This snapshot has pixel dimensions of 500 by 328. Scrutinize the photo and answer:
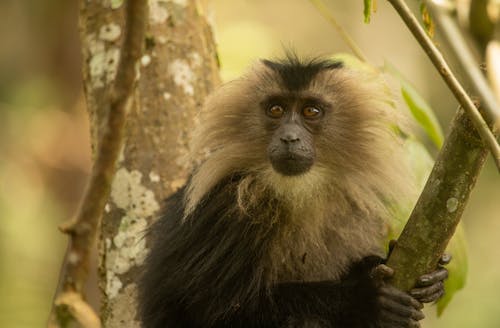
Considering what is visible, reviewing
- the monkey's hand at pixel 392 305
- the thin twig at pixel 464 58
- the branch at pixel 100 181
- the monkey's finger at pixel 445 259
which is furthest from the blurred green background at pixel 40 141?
the thin twig at pixel 464 58

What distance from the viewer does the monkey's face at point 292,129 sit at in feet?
13.8

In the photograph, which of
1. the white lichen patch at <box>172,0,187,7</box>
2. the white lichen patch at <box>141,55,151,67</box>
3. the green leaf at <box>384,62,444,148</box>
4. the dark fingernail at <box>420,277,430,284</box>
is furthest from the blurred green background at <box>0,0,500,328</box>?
the dark fingernail at <box>420,277,430,284</box>

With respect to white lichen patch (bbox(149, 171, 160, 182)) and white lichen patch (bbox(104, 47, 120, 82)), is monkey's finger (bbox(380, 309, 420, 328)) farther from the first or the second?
white lichen patch (bbox(104, 47, 120, 82))

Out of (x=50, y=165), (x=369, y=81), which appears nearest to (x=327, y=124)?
(x=369, y=81)

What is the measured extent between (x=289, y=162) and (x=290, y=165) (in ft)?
0.06

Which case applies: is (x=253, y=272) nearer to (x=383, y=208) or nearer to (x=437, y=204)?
(x=383, y=208)

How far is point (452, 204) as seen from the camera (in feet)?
10.2

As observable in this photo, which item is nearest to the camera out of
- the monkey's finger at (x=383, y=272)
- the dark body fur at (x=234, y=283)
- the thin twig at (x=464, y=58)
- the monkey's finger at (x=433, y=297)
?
the thin twig at (x=464, y=58)

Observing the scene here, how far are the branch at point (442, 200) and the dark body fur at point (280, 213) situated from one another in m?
0.51

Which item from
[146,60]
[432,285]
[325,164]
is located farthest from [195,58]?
[432,285]

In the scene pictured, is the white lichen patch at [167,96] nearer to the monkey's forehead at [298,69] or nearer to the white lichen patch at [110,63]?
the white lichen patch at [110,63]

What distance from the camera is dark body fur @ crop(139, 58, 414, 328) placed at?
159 inches

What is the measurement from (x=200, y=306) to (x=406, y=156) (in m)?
1.38

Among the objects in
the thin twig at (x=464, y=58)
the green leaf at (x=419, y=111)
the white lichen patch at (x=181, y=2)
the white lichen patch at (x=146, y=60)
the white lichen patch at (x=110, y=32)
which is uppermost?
the white lichen patch at (x=181, y=2)
